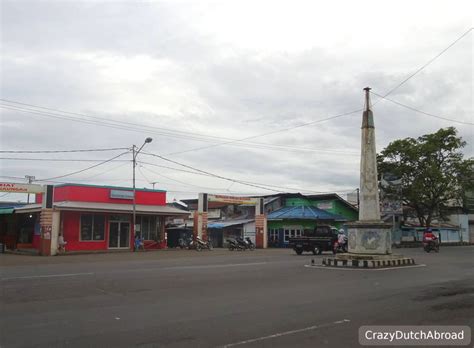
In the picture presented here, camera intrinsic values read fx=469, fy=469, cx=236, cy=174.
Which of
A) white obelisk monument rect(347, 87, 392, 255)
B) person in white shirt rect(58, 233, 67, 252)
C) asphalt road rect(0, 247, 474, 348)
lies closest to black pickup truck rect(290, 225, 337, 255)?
white obelisk monument rect(347, 87, 392, 255)

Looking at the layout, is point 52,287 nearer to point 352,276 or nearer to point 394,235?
point 352,276

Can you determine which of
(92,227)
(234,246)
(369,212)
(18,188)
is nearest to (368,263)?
(369,212)

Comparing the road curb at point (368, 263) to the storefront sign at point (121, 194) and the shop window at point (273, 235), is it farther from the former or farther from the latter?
the shop window at point (273, 235)

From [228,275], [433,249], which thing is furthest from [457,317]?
[433,249]

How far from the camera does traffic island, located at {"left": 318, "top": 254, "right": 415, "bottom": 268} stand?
19031 millimetres

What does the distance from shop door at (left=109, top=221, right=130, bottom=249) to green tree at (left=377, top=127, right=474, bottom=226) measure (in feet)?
79.7

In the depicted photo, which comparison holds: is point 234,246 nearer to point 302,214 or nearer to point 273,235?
point 273,235

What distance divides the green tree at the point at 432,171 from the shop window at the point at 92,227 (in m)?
26.2

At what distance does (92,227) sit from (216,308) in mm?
27519

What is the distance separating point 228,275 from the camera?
608 inches

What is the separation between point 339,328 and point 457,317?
2463 mm

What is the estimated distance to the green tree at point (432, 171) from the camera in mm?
43031

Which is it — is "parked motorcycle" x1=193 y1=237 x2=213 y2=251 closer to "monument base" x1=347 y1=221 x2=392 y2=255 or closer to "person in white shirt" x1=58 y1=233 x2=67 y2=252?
"person in white shirt" x1=58 y1=233 x2=67 y2=252
